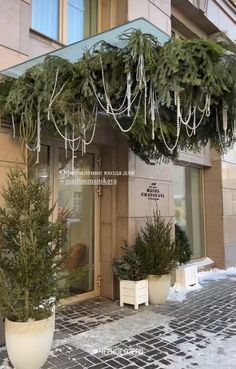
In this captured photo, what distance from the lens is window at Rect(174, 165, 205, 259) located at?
8.10 metres

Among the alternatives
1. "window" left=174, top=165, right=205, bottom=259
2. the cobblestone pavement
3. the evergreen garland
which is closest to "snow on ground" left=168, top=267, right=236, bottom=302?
the cobblestone pavement

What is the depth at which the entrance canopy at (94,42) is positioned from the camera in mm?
3307

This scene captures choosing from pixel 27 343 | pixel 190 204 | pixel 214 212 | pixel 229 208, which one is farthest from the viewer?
pixel 229 208

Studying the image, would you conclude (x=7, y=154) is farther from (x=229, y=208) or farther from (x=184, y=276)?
(x=229, y=208)

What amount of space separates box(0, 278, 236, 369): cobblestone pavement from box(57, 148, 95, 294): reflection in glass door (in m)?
0.56

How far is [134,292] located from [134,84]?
3015mm

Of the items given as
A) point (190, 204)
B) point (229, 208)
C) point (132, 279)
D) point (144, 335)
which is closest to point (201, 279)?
point (190, 204)

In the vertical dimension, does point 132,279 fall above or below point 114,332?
above

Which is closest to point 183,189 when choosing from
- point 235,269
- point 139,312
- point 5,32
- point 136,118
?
A: point 235,269

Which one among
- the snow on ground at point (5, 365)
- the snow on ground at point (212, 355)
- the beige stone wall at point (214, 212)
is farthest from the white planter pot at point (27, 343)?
the beige stone wall at point (214, 212)

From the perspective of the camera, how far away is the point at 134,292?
5121mm

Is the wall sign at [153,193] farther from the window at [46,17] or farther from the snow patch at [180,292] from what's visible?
the window at [46,17]

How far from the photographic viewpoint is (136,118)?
3832 millimetres

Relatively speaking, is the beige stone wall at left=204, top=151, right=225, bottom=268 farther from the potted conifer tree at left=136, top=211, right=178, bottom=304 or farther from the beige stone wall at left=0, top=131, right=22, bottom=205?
the beige stone wall at left=0, top=131, right=22, bottom=205
